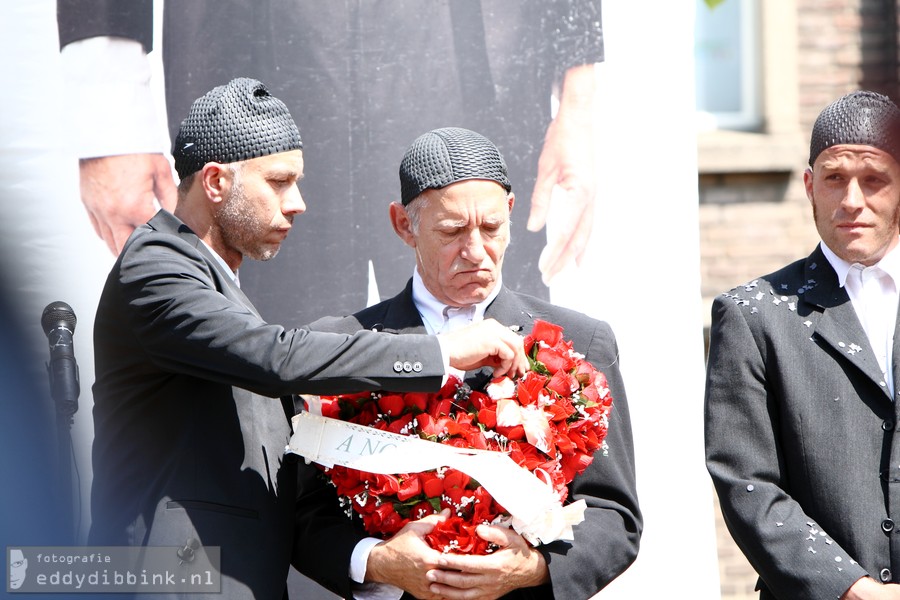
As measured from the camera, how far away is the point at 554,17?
449 cm

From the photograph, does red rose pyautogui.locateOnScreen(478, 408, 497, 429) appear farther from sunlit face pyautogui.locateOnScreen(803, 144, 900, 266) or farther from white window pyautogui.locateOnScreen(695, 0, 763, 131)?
white window pyautogui.locateOnScreen(695, 0, 763, 131)

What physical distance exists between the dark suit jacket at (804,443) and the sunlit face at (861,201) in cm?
13

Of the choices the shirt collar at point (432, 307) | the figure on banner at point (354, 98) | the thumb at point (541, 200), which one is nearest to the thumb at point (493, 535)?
the shirt collar at point (432, 307)

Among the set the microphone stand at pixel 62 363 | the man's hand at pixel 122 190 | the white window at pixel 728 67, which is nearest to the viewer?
the microphone stand at pixel 62 363

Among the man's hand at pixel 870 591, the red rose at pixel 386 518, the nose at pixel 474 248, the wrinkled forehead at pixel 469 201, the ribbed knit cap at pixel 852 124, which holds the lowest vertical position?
the man's hand at pixel 870 591

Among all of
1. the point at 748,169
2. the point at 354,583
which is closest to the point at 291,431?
the point at 354,583

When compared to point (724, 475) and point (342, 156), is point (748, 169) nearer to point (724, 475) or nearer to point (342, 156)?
point (342, 156)

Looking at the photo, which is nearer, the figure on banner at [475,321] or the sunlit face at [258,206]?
the figure on banner at [475,321]

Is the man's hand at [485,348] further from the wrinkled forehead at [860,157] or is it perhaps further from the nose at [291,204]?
the wrinkled forehead at [860,157]

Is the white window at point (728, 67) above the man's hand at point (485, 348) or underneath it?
above

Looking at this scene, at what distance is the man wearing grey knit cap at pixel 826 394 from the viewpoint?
3.09 meters

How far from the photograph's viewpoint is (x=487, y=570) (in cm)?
276

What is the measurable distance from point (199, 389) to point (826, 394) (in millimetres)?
1575

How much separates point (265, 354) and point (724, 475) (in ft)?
4.18
